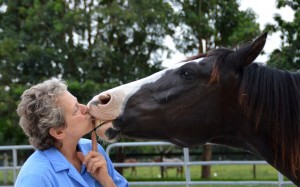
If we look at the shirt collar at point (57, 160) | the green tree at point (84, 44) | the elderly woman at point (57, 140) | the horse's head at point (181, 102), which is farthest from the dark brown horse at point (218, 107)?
the green tree at point (84, 44)

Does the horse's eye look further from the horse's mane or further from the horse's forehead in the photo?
the horse's mane

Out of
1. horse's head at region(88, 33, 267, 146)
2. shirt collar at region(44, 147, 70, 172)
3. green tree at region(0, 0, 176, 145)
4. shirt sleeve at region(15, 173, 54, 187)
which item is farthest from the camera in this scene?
green tree at region(0, 0, 176, 145)

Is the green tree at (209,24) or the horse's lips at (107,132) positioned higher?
the green tree at (209,24)

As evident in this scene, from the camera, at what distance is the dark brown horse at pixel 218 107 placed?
2.35 meters

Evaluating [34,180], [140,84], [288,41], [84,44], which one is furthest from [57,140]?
[84,44]

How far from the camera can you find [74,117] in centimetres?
239

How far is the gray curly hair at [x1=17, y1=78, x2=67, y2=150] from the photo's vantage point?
232 cm

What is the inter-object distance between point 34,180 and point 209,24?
39.7 feet

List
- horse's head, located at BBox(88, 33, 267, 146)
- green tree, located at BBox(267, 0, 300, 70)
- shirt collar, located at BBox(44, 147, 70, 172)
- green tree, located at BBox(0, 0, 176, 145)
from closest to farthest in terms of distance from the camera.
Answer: shirt collar, located at BBox(44, 147, 70, 172) → horse's head, located at BBox(88, 33, 267, 146) → green tree, located at BBox(267, 0, 300, 70) → green tree, located at BBox(0, 0, 176, 145)

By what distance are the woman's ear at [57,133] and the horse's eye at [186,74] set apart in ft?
2.03

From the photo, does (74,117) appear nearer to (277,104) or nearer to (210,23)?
(277,104)

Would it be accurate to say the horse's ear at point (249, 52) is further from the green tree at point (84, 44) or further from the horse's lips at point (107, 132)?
the green tree at point (84, 44)

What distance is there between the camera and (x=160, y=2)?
1326 centimetres

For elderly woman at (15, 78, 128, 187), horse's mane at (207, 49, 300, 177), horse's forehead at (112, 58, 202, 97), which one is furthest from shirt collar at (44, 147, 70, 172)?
horse's mane at (207, 49, 300, 177)
